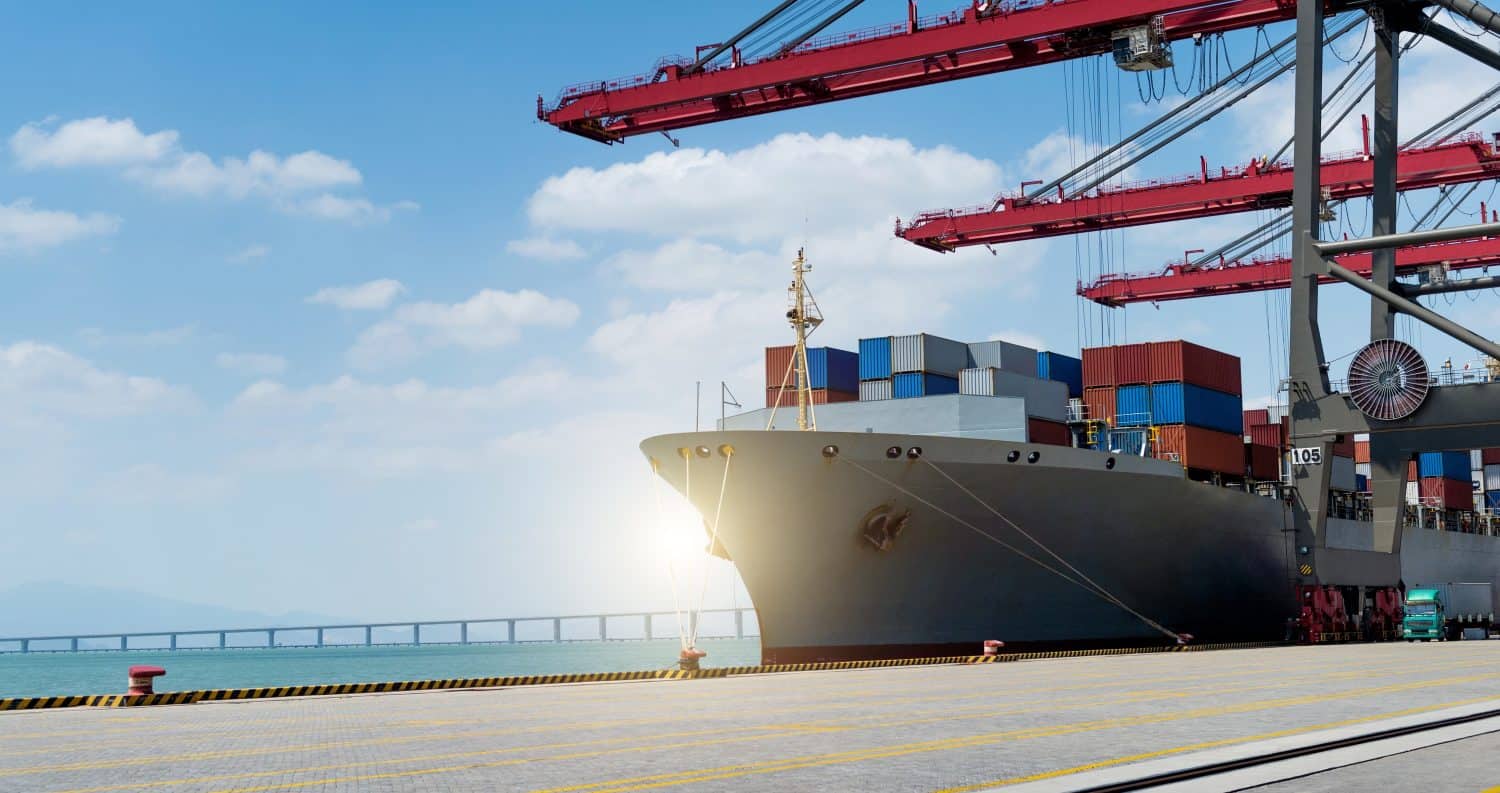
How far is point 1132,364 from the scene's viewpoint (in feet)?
123

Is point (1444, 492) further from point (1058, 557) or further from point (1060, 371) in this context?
point (1058, 557)

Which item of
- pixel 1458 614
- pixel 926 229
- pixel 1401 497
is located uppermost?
pixel 926 229

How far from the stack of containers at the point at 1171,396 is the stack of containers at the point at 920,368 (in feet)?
18.5

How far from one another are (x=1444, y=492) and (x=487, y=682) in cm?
4667

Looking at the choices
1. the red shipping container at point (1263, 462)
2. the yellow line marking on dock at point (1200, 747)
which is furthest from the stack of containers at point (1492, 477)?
the yellow line marking on dock at point (1200, 747)

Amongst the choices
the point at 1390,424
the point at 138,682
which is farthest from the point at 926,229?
the point at 138,682

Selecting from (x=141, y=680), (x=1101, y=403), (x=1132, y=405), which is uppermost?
(x=1101, y=403)

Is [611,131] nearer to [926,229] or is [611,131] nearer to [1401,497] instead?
[926,229]

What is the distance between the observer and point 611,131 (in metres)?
36.8

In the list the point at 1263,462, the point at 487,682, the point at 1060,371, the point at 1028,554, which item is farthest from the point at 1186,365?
the point at 487,682

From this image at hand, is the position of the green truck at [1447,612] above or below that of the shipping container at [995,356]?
below

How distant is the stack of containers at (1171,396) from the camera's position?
37.0 meters

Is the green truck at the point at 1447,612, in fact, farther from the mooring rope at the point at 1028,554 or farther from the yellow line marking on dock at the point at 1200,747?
the yellow line marking on dock at the point at 1200,747

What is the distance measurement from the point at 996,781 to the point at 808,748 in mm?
2466
